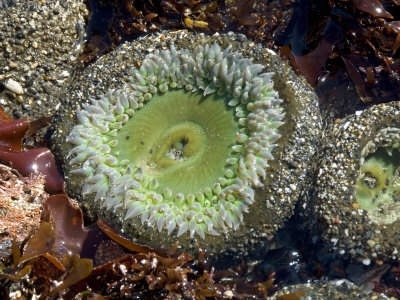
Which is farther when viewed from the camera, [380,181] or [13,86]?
[13,86]

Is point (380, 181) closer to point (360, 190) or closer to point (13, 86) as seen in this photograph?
point (360, 190)

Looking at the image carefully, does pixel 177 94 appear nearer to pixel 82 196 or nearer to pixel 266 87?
pixel 266 87

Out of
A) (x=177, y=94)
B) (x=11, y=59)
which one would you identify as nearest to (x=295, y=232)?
(x=177, y=94)

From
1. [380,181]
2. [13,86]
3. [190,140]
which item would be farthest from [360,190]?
[13,86]

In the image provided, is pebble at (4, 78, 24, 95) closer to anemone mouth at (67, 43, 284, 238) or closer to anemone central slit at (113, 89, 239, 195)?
anemone mouth at (67, 43, 284, 238)
